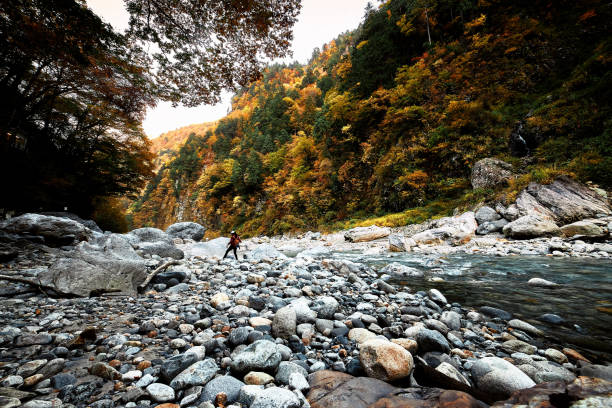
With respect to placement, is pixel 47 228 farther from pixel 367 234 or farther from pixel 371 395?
pixel 367 234

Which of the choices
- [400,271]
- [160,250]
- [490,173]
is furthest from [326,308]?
[490,173]

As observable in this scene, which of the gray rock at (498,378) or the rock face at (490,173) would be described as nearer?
the gray rock at (498,378)

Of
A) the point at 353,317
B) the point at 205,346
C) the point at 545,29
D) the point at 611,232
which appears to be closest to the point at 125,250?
the point at 205,346

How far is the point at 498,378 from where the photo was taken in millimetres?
1571

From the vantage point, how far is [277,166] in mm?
28938

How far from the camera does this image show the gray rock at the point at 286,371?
1.62m

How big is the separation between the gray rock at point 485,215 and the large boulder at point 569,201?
1.42m

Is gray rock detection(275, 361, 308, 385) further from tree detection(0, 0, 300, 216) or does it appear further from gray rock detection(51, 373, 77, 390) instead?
tree detection(0, 0, 300, 216)

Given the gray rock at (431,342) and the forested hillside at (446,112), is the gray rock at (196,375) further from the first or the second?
the forested hillside at (446,112)

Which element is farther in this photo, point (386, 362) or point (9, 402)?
point (386, 362)

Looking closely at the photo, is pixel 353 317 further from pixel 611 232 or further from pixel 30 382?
pixel 611 232

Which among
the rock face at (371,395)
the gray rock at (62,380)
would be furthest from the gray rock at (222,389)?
the gray rock at (62,380)

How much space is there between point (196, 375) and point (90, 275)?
307cm

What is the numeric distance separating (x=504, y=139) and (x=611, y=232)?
7406 mm
